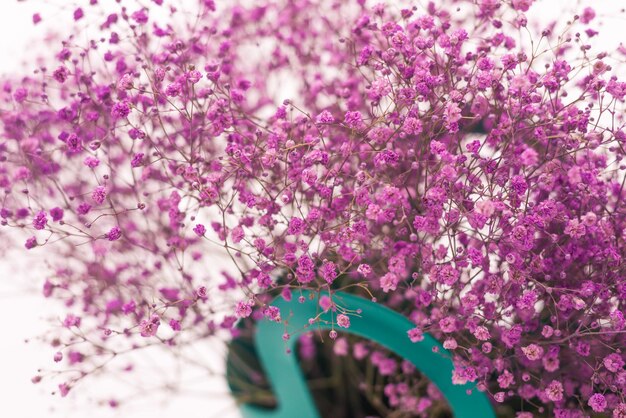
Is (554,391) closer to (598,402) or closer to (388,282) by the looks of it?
(598,402)

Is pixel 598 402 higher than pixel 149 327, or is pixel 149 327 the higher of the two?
pixel 149 327

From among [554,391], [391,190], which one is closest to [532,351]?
[554,391]

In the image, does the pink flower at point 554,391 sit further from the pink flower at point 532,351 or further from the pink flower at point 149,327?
the pink flower at point 149,327

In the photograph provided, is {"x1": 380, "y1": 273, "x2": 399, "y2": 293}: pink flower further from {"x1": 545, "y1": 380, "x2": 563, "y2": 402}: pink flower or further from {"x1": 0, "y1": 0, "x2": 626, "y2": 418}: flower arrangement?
{"x1": 545, "y1": 380, "x2": 563, "y2": 402}: pink flower

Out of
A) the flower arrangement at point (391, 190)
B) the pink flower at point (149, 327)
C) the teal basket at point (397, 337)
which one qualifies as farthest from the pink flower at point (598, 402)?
the pink flower at point (149, 327)

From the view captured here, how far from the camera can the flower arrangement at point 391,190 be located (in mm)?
583

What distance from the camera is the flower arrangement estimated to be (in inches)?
23.0

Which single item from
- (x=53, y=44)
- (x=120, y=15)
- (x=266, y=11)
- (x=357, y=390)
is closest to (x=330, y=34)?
(x=266, y=11)

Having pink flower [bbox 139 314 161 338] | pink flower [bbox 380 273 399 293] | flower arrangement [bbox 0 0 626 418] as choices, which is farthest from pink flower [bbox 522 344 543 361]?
pink flower [bbox 139 314 161 338]

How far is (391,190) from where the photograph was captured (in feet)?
1.86

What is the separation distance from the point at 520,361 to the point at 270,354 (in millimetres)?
290

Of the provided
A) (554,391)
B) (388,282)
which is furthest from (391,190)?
(554,391)

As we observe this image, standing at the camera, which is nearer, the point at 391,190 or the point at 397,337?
the point at 391,190

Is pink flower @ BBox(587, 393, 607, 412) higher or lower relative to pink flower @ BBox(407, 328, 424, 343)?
lower
